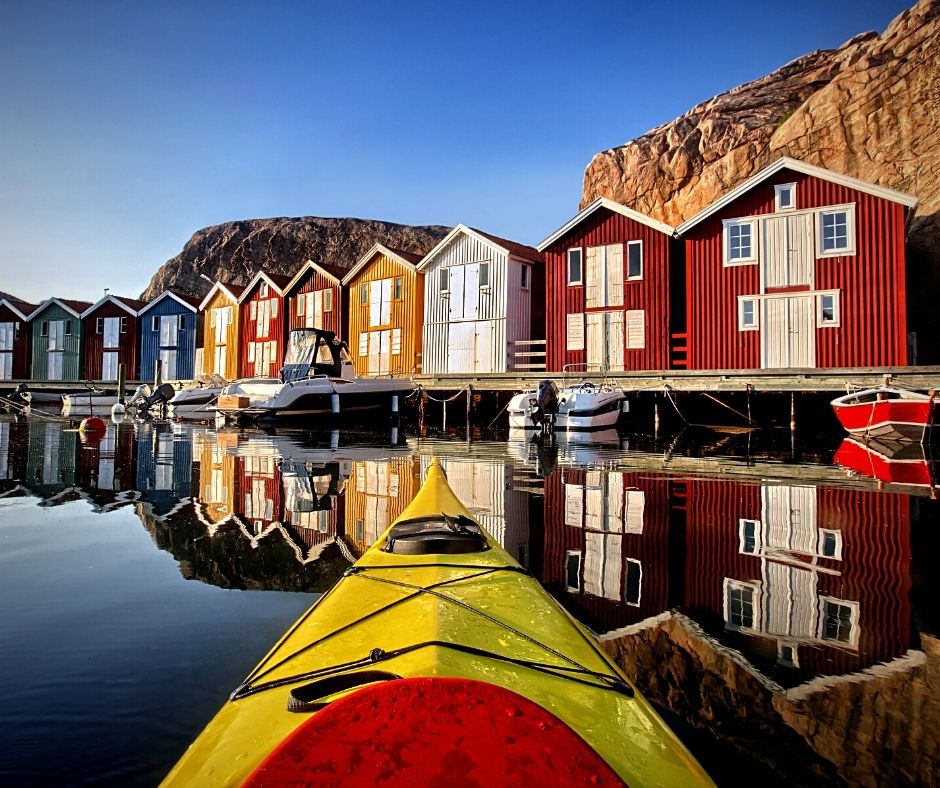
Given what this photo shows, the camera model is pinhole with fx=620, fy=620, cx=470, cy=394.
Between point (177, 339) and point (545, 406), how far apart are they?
30.1 meters

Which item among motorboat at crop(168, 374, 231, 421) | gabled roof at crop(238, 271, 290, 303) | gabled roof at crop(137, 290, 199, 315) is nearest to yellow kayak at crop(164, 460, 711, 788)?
motorboat at crop(168, 374, 231, 421)

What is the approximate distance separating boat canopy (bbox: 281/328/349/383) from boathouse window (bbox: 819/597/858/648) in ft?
72.8

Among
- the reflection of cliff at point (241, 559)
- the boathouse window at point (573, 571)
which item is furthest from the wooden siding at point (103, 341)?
the boathouse window at point (573, 571)

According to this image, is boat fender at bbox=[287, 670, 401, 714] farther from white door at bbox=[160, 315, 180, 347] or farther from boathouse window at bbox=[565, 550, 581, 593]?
white door at bbox=[160, 315, 180, 347]

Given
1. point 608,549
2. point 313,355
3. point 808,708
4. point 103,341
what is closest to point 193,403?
point 313,355

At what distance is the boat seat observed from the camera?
3.24 meters

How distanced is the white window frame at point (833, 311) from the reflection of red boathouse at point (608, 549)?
46.8 feet

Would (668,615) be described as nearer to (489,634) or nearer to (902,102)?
(489,634)

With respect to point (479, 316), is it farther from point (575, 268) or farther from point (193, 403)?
point (193, 403)

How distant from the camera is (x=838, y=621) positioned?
139 inches

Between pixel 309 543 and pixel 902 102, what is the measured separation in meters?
43.6

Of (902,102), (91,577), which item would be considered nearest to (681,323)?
(91,577)

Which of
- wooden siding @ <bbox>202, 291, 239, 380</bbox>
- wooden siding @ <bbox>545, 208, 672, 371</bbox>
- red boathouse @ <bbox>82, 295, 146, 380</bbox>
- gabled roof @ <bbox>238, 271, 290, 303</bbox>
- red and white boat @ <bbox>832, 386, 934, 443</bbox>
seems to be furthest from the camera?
red boathouse @ <bbox>82, 295, 146, 380</bbox>

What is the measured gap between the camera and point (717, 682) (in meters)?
2.83
